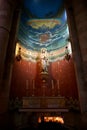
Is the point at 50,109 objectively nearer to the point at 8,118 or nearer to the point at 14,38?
the point at 8,118

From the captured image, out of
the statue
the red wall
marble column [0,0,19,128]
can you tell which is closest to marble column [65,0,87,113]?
the red wall

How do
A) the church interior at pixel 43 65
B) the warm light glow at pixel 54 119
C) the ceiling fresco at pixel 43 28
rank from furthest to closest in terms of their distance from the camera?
the ceiling fresco at pixel 43 28 < the warm light glow at pixel 54 119 < the church interior at pixel 43 65

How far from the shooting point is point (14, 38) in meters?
7.02

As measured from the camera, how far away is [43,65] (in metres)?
7.41

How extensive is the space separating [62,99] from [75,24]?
13.0 ft

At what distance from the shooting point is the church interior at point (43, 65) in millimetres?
5340

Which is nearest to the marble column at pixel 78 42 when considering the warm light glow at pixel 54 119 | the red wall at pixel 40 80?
the red wall at pixel 40 80

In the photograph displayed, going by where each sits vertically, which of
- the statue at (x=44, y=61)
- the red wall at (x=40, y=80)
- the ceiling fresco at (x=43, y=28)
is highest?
the ceiling fresco at (x=43, y=28)

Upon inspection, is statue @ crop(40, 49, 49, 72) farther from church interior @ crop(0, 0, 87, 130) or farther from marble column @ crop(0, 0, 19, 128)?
marble column @ crop(0, 0, 19, 128)

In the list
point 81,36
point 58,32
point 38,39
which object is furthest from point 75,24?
point 38,39

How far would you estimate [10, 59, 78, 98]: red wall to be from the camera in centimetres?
665

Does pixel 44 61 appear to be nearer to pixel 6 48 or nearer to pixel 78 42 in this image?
pixel 78 42

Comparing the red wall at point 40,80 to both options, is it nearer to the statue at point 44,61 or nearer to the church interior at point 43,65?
the church interior at point 43,65

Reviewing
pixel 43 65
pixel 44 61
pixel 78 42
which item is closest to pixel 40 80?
pixel 43 65
